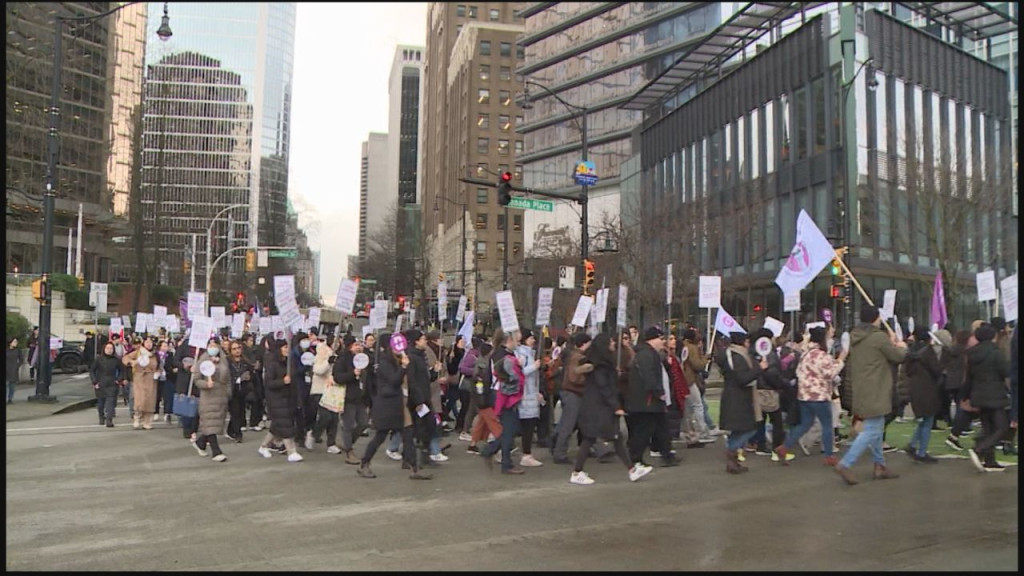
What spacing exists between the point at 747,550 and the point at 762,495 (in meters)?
2.20

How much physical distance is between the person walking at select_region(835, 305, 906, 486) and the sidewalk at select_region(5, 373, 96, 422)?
16.9m

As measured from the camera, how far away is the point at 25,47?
2995cm

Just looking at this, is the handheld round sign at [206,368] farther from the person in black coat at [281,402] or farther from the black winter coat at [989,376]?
the black winter coat at [989,376]

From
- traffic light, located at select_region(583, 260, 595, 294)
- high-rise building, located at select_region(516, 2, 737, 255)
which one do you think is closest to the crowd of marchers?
traffic light, located at select_region(583, 260, 595, 294)

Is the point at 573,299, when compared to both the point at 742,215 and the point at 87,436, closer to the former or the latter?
the point at 742,215

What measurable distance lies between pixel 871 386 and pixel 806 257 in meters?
5.10

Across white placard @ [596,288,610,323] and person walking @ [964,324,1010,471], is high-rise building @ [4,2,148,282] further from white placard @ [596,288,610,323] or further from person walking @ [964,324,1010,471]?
person walking @ [964,324,1010,471]

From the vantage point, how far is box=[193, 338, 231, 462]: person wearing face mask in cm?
1099

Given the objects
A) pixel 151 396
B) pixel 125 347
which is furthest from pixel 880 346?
pixel 125 347

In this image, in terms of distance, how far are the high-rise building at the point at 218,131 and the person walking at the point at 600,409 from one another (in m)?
33.1

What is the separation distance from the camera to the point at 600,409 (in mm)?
9180

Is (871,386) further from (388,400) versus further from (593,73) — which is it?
(593,73)

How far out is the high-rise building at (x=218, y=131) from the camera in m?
48.3

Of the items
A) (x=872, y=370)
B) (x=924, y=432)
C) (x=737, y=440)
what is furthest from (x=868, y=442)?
(x=924, y=432)
